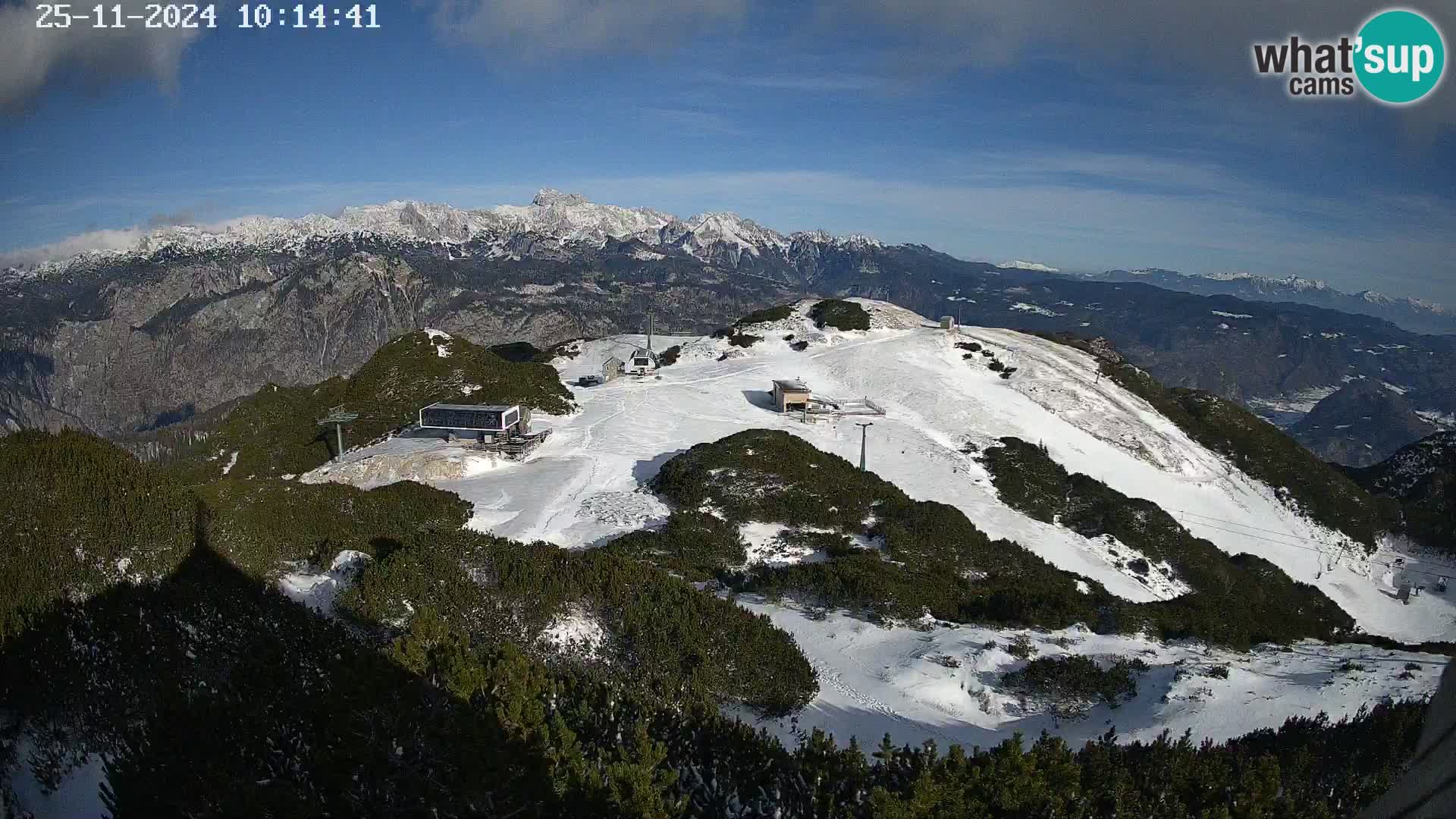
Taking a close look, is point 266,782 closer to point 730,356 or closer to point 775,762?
point 775,762

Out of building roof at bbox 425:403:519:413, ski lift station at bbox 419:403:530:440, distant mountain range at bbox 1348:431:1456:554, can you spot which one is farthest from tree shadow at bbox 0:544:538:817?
distant mountain range at bbox 1348:431:1456:554

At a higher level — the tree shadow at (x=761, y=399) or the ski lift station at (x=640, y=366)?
the ski lift station at (x=640, y=366)

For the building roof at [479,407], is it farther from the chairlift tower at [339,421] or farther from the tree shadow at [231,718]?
the tree shadow at [231,718]

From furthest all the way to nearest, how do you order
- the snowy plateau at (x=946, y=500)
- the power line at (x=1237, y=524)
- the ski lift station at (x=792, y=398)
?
1. the ski lift station at (x=792, y=398)
2. the power line at (x=1237, y=524)
3. the snowy plateau at (x=946, y=500)

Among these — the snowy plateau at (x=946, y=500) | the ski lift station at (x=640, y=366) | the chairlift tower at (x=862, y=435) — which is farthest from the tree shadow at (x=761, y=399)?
the ski lift station at (x=640, y=366)

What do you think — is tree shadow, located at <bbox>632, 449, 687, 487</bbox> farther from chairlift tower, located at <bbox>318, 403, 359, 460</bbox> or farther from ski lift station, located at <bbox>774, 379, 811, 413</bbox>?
chairlift tower, located at <bbox>318, 403, 359, 460</bbox>

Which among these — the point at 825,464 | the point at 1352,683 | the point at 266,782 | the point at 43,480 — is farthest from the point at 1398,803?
the point at 825,464

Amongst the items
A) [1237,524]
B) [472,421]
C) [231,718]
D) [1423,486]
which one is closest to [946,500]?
[1237,524]
